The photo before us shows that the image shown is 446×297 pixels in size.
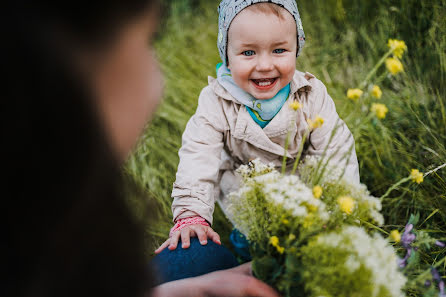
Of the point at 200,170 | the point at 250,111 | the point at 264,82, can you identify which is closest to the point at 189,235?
the point at 200,170

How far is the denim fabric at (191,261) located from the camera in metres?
1.61

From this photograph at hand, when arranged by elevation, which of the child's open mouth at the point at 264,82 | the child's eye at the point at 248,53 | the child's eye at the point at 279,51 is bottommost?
the child's open mouth at the point at 264,82

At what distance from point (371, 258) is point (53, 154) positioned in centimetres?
74

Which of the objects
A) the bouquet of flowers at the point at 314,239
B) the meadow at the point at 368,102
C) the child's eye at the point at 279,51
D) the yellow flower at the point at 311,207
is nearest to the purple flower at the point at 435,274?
the bouquet of flowers at the point at 314,239

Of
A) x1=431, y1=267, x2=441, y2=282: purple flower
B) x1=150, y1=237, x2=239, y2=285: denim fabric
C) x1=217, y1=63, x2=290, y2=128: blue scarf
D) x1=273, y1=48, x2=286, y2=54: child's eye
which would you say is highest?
x1=273, y1=48, x2=286, y2=54: child's eye

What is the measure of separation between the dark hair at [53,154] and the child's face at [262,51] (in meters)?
0.96

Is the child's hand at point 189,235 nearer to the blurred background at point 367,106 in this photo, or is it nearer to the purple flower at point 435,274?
the blurred background at point 367,106

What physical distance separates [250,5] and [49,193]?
4.10 ft

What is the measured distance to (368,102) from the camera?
1.66 meters

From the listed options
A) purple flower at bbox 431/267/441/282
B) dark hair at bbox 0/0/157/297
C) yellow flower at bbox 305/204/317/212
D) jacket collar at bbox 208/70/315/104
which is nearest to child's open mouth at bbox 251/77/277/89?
jacket collar at bbox 208/70/315/104

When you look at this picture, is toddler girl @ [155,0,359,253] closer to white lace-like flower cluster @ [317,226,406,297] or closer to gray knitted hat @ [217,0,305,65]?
gray knitted hat @ [217,0,305,65]

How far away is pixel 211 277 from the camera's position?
4.51 feet

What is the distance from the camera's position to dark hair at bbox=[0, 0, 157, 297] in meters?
0.65

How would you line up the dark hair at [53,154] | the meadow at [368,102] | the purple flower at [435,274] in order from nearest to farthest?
the dark hair at [53,154] < the purple flower at [435,274] < the meadow at [368,102]
